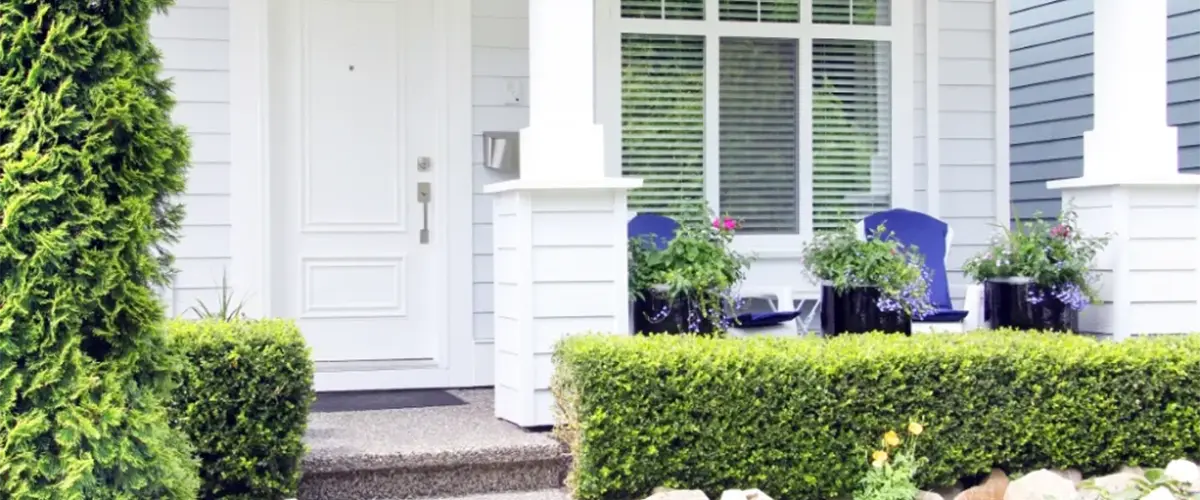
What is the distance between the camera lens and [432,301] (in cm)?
558

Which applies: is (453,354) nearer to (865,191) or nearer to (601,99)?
(601,99)

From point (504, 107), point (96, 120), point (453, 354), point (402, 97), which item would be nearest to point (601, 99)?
point (504, 107)

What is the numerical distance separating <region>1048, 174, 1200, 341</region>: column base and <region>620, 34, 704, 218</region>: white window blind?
1.77m

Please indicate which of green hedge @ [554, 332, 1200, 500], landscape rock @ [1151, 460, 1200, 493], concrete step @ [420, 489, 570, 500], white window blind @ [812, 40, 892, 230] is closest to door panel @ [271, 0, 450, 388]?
concrete step @ [420, 489, 570, 500]

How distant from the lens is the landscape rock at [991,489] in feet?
13.2

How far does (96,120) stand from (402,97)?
2713 mm

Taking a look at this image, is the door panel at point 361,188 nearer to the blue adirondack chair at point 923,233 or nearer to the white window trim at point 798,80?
the white window trim at point 798,80

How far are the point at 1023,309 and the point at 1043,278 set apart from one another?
153 millimetres

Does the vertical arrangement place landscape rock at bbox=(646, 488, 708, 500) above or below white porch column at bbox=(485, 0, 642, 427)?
below

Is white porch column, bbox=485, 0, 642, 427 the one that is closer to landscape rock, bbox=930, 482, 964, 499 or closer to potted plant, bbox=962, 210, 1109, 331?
landscape rock, bbox=930, 482, 964, 499

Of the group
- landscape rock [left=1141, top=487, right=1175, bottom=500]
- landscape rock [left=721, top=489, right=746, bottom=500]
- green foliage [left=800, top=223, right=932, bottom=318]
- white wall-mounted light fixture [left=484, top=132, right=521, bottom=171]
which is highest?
white wall-mounted light fixture [left=484, top=132, right=521, bottom=171]

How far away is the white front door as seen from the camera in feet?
17.8

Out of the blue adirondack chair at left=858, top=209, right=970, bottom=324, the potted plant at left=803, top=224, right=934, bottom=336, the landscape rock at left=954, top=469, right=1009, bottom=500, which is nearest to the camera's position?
the landscape rock at left=954, top=469, right=1009, bottom=500

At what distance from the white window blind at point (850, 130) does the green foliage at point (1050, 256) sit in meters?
0.85
